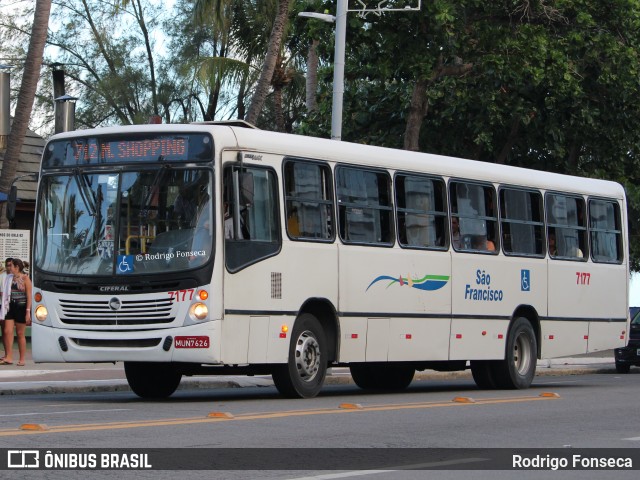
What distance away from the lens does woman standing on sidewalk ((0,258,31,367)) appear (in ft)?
78.8

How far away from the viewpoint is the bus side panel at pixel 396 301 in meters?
18.1

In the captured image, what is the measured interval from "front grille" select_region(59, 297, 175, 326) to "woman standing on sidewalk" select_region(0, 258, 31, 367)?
304 inches

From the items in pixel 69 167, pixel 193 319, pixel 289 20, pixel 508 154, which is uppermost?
pixel 289 20

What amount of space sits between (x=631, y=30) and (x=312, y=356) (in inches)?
676

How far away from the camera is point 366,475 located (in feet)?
32.3

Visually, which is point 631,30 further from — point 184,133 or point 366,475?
point 366,475

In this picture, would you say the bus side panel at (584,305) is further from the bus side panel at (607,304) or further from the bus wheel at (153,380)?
the bus wheel at (153,380)

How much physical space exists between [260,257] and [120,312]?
67.7 inches

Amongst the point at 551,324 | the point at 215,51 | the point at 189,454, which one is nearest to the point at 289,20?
the point at 551,324

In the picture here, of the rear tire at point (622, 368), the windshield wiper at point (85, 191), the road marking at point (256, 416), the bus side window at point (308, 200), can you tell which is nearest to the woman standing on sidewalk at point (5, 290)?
the windshield wiper at point (85, 191)

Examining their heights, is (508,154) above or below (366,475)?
above

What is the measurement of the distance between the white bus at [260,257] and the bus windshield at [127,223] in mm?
16

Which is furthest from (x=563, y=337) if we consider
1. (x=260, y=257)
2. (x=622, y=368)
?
(x=622, y=368)

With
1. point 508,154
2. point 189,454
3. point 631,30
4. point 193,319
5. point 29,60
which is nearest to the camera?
point 189,454
